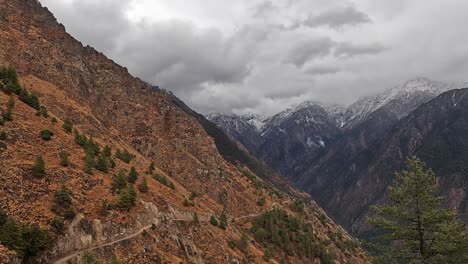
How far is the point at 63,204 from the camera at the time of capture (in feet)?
160

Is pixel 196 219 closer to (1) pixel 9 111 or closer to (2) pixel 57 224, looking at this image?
(2) pixel 57 224

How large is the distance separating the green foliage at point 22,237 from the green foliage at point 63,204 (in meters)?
4.56

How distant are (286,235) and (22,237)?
322 feet

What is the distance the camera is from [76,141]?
224 feet

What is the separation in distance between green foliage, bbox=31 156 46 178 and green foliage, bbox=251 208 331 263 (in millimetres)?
75794

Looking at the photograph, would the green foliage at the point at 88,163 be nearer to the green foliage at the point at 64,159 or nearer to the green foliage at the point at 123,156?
the green foliage at the point at 64,159

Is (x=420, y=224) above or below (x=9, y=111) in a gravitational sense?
above

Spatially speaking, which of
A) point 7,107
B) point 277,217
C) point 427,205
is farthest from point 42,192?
point 277,217

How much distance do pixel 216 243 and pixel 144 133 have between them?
54.8 meters

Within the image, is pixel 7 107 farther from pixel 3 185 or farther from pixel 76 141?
pixel 3 185

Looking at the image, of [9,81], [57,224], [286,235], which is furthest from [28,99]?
[286,235]

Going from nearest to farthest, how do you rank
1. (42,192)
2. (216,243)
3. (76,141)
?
1. (42,192)
2. (76,141)
3. (216,243)

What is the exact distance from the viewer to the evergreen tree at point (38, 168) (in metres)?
49.9

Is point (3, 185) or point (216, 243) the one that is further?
point (216, 243)
